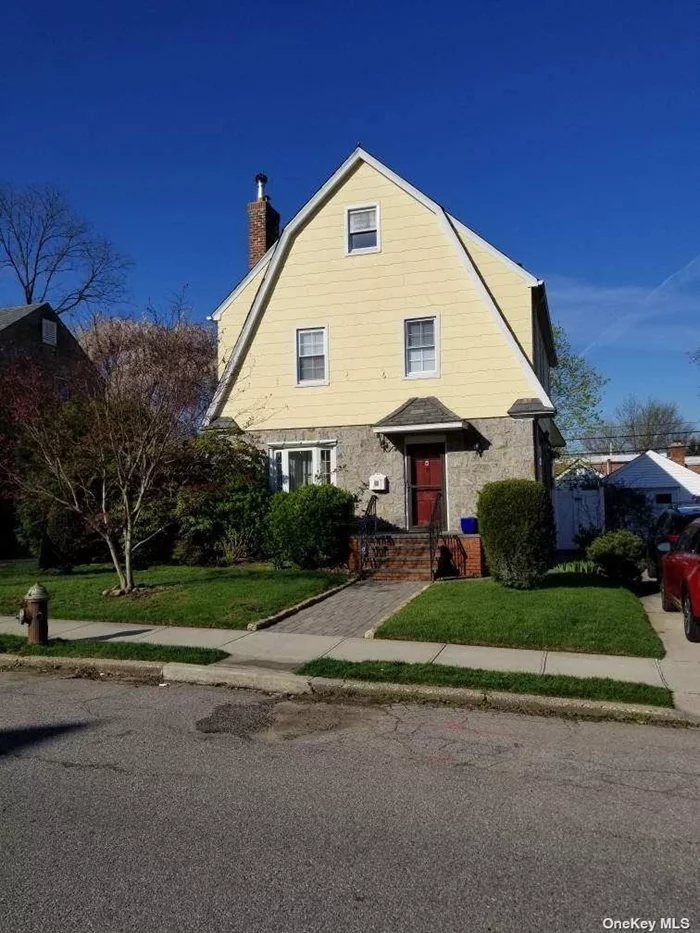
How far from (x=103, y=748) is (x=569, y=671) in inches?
178

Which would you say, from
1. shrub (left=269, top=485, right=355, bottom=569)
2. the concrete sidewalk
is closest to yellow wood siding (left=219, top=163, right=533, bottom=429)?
shrub (left=269, top=485, right=355, bottom=569)

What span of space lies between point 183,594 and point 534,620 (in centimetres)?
570

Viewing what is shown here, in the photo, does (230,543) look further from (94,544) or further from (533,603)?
(533,603)

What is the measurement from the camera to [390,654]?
27.5ft

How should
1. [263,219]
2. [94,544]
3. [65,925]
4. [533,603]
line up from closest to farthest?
[65,925]
[533,603]
[94,544]
[263,219]

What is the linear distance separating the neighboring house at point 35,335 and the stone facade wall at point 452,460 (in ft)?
46.6

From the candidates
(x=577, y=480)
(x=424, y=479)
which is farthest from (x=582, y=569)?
(x=577, y=480)

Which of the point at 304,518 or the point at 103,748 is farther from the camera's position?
the point at 304,518

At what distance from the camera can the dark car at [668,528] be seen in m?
15.7

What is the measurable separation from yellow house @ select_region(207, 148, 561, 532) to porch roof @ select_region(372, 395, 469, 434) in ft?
0.12

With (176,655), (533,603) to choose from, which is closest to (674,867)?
(176,655)

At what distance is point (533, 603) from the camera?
10.6m

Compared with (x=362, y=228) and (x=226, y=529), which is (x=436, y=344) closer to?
(x=362, y=228)

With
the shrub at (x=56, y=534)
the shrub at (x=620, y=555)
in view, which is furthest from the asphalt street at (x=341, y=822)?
the shrub at (x=56, y=534)
